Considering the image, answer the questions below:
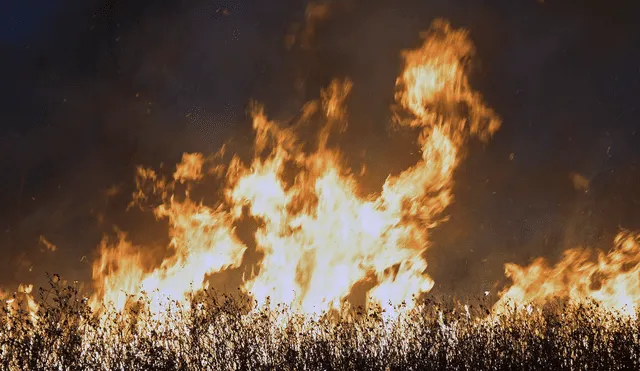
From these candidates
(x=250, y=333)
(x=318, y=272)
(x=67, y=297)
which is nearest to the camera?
(x=67, y=297)

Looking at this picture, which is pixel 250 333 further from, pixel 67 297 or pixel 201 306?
pixel 67 297

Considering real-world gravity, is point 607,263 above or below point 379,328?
above

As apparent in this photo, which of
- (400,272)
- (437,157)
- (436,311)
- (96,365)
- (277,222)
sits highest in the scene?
(437,157)

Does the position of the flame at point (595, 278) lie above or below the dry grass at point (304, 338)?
above

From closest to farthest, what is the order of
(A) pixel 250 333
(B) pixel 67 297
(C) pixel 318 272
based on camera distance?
(B) pixel 67 297
(A) pixel 250 333
(C) pixel 318 272

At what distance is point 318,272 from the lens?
18547 millimetres

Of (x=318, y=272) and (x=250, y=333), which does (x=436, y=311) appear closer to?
(x=250, y=333)

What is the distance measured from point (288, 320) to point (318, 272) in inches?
228

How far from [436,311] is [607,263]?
9.31 metres

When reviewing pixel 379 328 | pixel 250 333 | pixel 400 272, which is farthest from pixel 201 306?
pixel 400 272

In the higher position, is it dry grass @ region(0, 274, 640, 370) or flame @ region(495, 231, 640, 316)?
flame @ region(495, 231, 640, 316)

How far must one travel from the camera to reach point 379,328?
1252 centimetres

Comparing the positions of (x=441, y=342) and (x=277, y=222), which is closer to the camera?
(x=441, y=342)

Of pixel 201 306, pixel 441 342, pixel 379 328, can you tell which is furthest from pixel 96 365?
pixel 441 342
